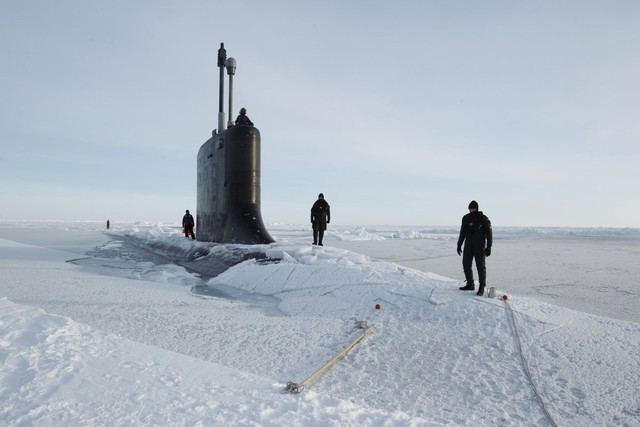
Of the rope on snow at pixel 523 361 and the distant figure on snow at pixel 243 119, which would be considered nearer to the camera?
the rope on snow at pixel 523 361

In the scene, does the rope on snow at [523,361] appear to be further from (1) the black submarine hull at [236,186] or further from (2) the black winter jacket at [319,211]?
(1) the black submarine hull at [236,186]

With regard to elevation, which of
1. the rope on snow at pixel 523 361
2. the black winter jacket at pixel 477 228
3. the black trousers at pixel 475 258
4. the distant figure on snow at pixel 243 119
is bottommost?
the rope on snow at pixel 523 361

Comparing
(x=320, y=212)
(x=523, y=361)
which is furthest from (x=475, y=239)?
(x=320, y=212)

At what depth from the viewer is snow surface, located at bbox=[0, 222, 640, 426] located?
238 cm

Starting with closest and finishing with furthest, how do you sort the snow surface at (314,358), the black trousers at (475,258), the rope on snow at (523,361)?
the snow surface at (314,358)
the rope on snow at (523,361)
the black trousers at (475,258)

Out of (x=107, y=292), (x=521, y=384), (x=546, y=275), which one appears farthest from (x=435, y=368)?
(x=546, y=275)

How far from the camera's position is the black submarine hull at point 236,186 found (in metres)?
10.4

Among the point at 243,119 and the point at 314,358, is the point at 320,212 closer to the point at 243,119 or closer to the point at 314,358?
the point at 243,119

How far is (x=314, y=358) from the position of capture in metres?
3.63

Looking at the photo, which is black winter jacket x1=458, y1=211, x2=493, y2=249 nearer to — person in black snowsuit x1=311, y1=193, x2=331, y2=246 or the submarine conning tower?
person in black snowsuit x1=311, y1=193, x2=331, y2=246

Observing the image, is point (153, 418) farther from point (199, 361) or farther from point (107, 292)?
point (107, 292)

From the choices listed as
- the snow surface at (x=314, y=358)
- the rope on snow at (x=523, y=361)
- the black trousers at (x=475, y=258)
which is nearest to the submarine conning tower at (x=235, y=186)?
the snow surface at (x=314, y=358)

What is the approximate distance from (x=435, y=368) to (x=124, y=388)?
2605 mm

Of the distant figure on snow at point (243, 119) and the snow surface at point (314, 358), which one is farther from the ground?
the distant figure on snow at point (243, 119)
